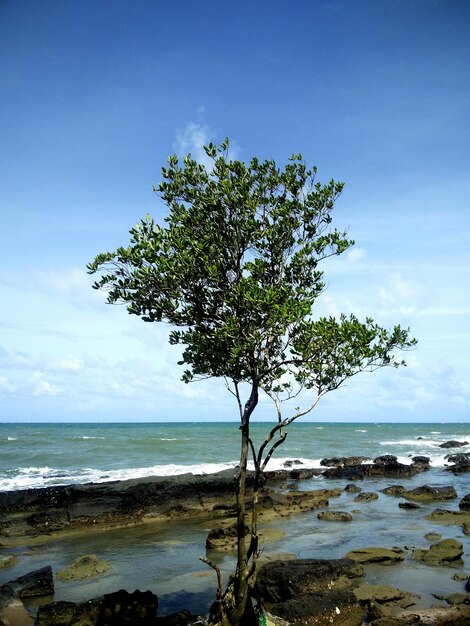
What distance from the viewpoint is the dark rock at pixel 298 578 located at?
13633mm

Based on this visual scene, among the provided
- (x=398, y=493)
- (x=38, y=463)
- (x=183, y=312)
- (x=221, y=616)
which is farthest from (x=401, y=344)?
(x=38, y=463)

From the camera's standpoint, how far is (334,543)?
19609 mm

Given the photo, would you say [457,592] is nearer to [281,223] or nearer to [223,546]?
[223,546]

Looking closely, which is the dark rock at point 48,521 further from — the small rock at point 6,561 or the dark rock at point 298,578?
the dark rock at point 298,578

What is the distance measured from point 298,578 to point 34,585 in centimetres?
823

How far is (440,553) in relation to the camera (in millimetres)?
16750

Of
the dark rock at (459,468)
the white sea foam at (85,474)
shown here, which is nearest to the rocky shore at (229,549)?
the white sea foam at (85,474)

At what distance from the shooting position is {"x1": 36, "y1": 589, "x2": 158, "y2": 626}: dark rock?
39.3ft

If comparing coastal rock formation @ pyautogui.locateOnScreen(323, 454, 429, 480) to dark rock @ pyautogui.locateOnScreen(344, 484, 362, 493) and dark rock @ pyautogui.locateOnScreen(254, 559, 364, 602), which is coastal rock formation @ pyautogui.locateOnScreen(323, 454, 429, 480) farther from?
dark rock @ pyautogui.locateOnScreen(254, 559, 364, 602)

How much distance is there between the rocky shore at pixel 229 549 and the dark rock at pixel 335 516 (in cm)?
5

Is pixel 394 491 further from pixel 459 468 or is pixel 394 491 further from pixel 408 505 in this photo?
pixel 459 468

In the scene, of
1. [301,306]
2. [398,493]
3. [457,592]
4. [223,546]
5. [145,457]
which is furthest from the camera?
[145,457]

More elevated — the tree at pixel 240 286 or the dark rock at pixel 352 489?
the tree at pixel 240 286

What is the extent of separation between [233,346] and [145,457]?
141ft
